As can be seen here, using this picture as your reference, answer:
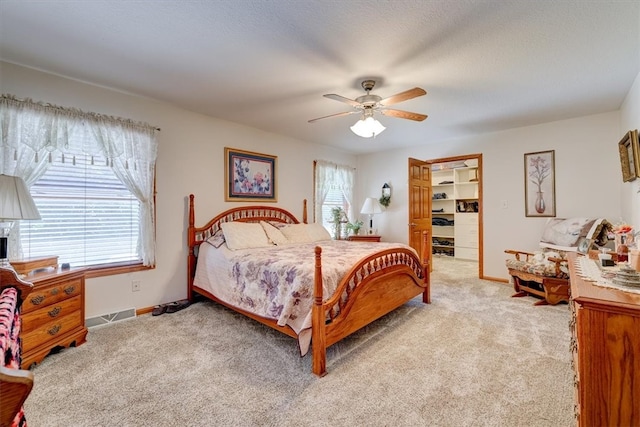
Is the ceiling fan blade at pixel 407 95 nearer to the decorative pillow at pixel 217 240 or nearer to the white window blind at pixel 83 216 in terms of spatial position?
the decorative pillow at pixel 217 240

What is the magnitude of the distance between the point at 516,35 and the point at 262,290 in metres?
2.82

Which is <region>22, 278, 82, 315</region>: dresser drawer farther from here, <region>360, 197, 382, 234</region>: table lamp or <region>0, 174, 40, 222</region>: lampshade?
<region>360, 197, 382, 234</region>: table lamp

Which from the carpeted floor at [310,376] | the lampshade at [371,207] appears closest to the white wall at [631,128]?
the carpeted floor at [310,376]

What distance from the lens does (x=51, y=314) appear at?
7.23 ft

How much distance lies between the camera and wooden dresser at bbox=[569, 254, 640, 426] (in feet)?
3.45

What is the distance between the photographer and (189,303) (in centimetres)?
347

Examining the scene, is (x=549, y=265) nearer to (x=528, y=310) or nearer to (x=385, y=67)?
(x=528, y=310)

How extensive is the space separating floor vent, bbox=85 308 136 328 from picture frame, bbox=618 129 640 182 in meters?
5.20

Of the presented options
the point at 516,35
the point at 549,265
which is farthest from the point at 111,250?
the point at 549,265

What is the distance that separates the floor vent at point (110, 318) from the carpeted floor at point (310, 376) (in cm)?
13

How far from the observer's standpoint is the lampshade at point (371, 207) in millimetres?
5621

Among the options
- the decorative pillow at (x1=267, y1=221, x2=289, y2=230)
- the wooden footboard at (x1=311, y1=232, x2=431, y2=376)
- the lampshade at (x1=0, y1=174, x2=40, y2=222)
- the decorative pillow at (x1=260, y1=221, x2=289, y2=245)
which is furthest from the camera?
the decorative pillow at (x1=267, y1=221, x2=289, y2=230)

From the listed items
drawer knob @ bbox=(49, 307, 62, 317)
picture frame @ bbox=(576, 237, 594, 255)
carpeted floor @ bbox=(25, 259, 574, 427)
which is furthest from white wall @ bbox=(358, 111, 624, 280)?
drawer knob @ bbox=(49, 307, 62, 317)

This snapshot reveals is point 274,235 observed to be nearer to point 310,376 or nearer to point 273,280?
point 273,280
